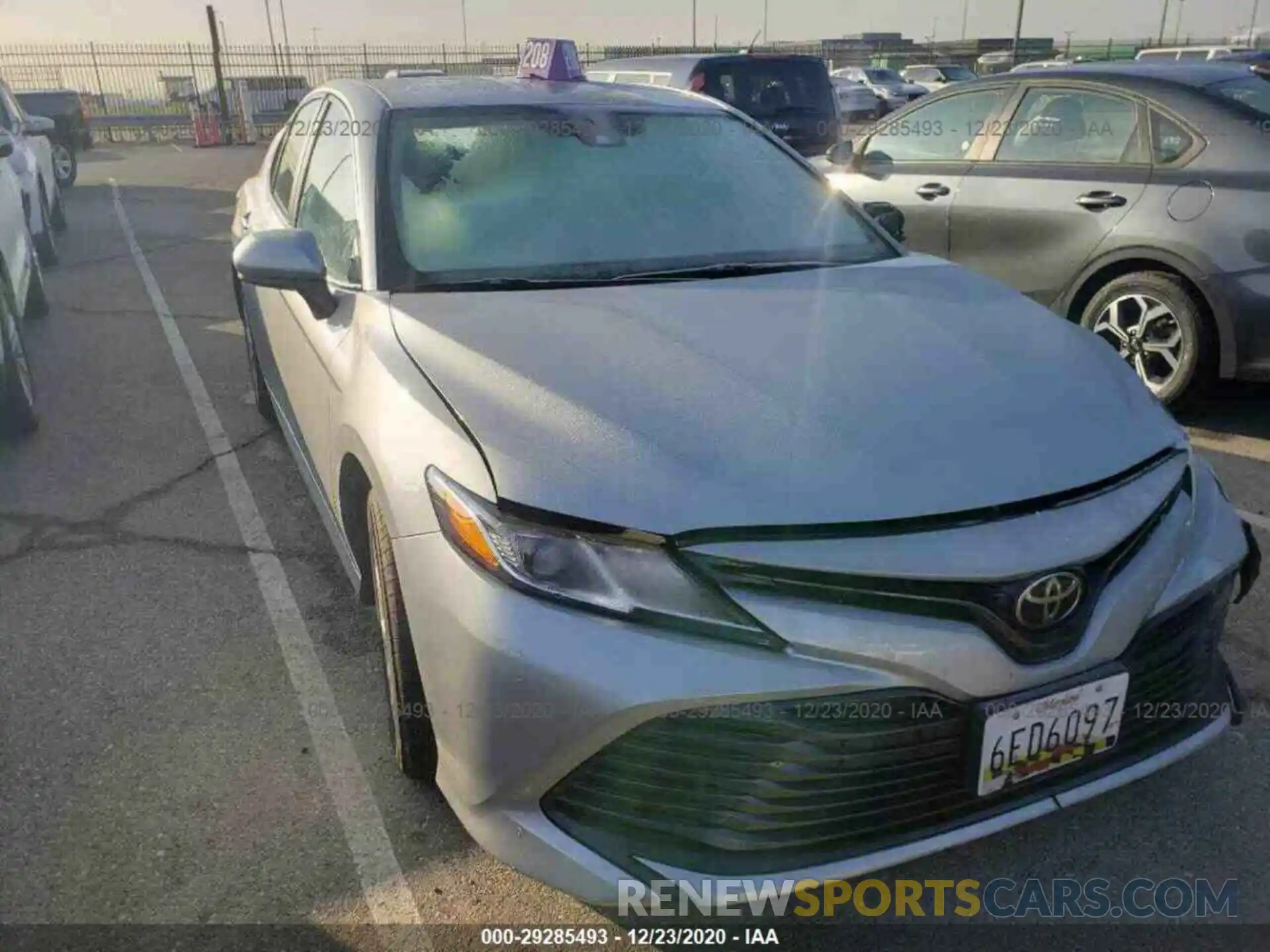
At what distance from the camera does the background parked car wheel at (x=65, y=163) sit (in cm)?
1475

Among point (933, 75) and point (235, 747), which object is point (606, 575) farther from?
point (933, 75)

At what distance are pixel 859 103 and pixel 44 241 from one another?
63.6ft

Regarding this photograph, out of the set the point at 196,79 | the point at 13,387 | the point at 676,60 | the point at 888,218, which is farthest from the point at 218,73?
the point at 888,218

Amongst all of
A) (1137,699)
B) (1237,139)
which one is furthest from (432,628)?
(1237,139)

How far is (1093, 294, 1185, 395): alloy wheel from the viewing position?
4.72 meters

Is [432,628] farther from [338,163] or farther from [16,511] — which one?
[16,511]

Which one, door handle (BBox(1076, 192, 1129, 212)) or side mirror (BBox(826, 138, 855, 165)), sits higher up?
side mirror (BBox(826, 138, 855, 165))

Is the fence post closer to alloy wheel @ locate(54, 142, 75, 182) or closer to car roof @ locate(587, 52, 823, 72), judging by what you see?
alloy wheel @ locate(54, 142, 75, 182)

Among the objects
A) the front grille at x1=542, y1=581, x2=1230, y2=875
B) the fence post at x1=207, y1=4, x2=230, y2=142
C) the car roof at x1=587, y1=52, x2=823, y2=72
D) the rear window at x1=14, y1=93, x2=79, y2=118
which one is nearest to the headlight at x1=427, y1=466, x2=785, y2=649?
the front grille at x1=542, y1=581, x2=1230, y2=875

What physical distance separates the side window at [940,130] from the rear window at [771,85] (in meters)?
4.17

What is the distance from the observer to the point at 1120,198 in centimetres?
486

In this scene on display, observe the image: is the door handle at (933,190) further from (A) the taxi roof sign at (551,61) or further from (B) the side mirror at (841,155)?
(A) the taxi roof sign at (551,61)

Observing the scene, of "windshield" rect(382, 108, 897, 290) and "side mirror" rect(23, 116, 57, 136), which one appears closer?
"windshield" rect(382, 108, 897, 290)

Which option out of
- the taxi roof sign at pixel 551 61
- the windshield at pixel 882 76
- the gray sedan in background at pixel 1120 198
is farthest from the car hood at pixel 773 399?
the windshield at pixel 882 76
